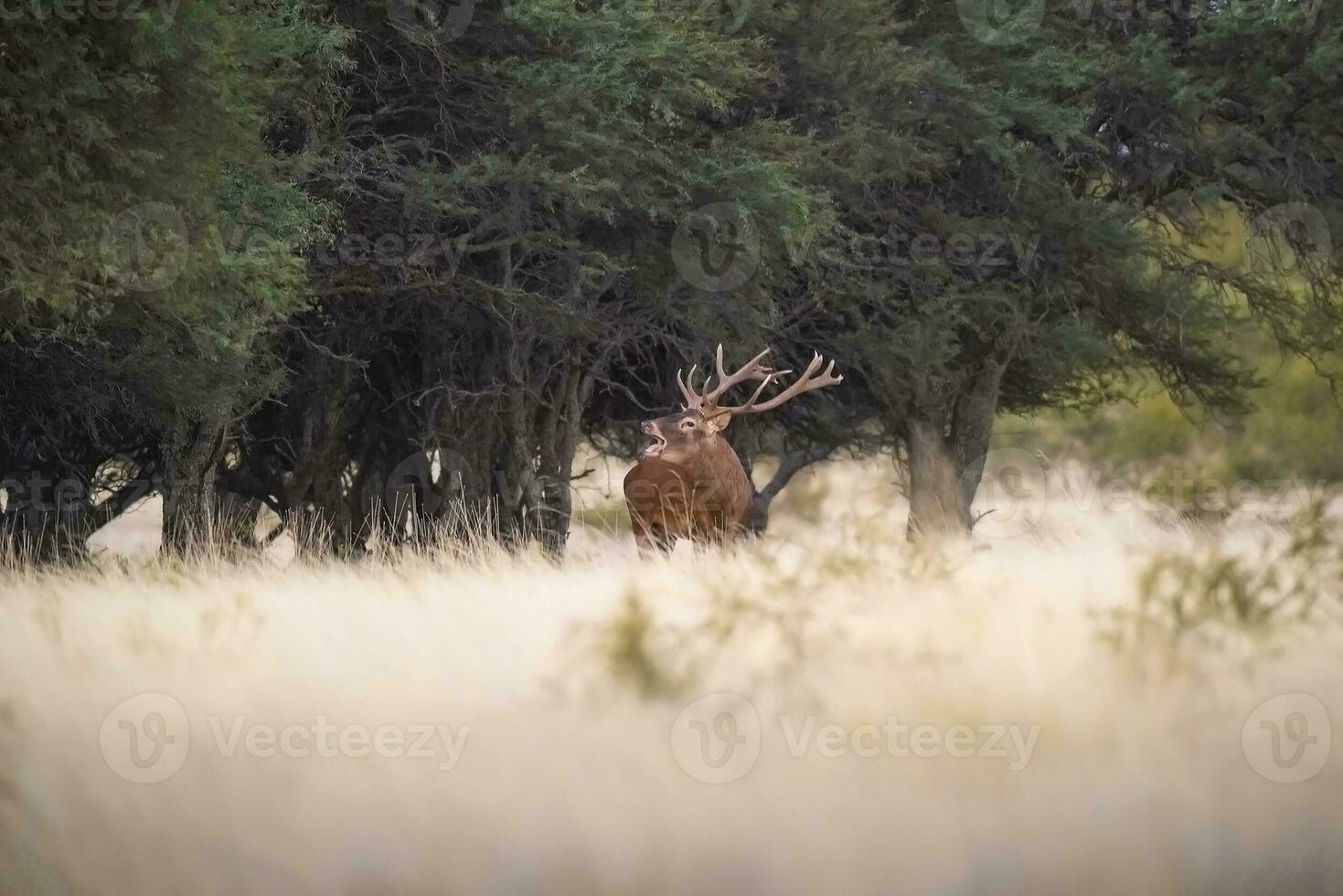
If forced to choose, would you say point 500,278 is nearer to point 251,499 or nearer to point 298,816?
point 251,499

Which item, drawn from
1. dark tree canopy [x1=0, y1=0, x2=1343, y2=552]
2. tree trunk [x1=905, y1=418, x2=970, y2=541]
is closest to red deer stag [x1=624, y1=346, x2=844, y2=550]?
dark tree canopy [x1=0, y1=0, x2=1343, y2=552]

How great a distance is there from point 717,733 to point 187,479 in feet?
36.3

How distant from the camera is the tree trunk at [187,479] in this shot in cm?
1795

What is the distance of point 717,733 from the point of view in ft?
26.8

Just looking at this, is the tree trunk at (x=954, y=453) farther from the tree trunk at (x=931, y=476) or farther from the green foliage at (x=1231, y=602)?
the green foliage at (x=1231, y=602)

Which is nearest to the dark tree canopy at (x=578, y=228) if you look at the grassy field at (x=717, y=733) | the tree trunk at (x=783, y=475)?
the tree trunk at (x=783, y=475)

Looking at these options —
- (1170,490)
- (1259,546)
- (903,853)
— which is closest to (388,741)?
(903,853)

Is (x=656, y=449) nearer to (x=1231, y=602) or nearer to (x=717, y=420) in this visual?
(x=717, y=420)

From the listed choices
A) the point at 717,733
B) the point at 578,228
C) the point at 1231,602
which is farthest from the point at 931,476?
the point at 717,733

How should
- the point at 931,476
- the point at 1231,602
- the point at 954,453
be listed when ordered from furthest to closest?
the point at 954,453 < the point at 931,476 < the point at 1231,602

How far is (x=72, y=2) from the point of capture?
40.5ft

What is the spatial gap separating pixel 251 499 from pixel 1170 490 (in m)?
14.3

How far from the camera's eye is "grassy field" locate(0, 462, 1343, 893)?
735cm

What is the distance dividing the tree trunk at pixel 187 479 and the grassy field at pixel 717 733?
699 centimetres
